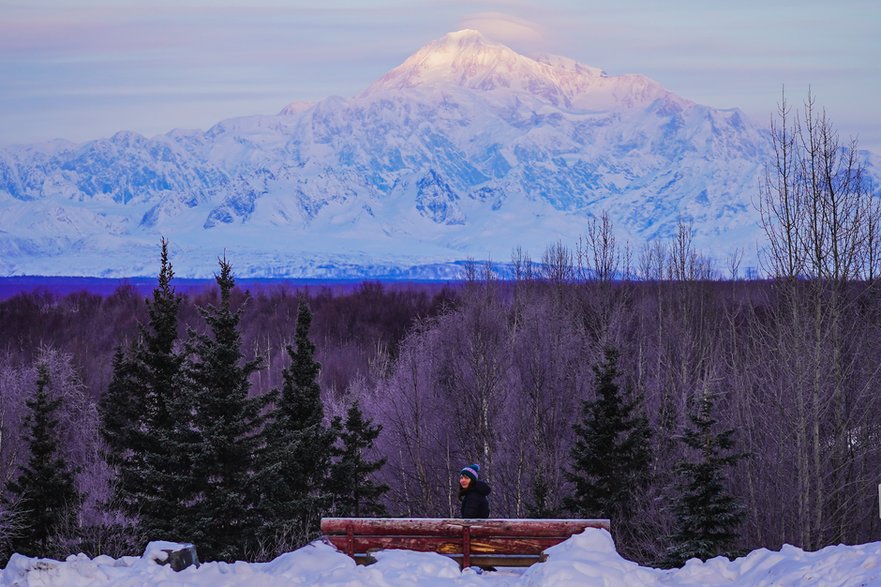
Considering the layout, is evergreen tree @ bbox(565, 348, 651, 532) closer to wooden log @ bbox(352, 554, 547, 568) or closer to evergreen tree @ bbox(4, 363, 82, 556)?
evergreen tree @ bbox(4, 363, 82, 556)

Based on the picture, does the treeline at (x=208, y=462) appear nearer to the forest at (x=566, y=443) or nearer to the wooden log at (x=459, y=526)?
the forest at (x=566, y=443)

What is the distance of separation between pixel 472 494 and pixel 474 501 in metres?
0.11

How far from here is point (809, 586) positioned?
1380 centimetres

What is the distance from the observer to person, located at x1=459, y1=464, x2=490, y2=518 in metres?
17.3

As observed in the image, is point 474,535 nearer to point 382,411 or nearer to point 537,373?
point 537,373

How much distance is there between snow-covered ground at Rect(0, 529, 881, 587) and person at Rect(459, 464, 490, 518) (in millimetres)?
1422

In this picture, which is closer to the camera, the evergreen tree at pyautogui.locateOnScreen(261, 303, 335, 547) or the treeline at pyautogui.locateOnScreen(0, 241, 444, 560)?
the treeline at pyautogui.locateOnScreen(0, 241, 444, 560)

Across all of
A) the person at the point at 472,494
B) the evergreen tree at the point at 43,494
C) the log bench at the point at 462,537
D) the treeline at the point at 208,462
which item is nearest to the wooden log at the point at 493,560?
the log bench at the point at 462,537

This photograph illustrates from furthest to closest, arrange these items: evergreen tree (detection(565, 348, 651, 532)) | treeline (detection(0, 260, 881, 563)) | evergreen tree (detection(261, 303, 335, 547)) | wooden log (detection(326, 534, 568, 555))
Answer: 1. treeline (detection(0, 260, 881, 563))
2. evergreen tree (detection(565, 348, 651, 532))
3. evergreen tree (detection(261, 303, 335, 547))
4. wooden log (detection(326, 534, 568, 555))

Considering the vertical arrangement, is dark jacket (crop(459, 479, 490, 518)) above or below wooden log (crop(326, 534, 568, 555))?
above

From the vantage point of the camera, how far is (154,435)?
32.1 meters

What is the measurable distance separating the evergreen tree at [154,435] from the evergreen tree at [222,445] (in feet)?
1.70

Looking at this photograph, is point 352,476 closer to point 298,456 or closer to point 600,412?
point 298,456

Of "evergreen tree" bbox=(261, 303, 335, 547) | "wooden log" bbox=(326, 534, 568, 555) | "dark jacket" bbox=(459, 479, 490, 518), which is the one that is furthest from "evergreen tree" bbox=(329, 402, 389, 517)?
"wooden log" bbox=(326, 534, 568, 555)
